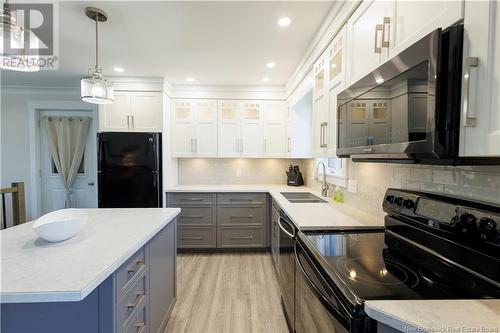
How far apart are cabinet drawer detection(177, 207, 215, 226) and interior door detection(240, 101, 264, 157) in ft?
3.40

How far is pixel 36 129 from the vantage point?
3.86 meters

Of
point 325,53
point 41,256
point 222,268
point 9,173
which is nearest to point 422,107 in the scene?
point 325,53

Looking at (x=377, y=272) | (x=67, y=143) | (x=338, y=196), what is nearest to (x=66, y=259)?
(x=377, y=272)

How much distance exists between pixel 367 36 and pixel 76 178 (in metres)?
4.53

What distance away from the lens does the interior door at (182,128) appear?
375cm

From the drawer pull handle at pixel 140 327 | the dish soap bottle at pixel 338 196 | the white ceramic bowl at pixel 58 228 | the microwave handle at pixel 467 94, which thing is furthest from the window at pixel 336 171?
the white ceramic bowl at pixel 58 228

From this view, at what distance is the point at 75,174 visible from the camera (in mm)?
3941

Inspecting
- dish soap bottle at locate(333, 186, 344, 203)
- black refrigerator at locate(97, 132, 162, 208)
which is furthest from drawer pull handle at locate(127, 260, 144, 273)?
black refrigerator at locate(97, 132, 162, 208)

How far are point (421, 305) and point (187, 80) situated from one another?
3.56 m

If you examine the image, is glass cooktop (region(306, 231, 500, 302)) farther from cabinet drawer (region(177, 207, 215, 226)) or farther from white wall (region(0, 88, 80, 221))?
white wall (region(0, 88, 80, 221))

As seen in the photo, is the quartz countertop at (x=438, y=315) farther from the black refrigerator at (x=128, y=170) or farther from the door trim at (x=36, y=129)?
the door trim at (x=36, y=129)

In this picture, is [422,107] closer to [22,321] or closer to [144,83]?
[22,321]

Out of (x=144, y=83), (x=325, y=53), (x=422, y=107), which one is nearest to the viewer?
(x=422, y=107)

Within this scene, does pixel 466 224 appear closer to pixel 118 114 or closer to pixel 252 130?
pixel 252 130
